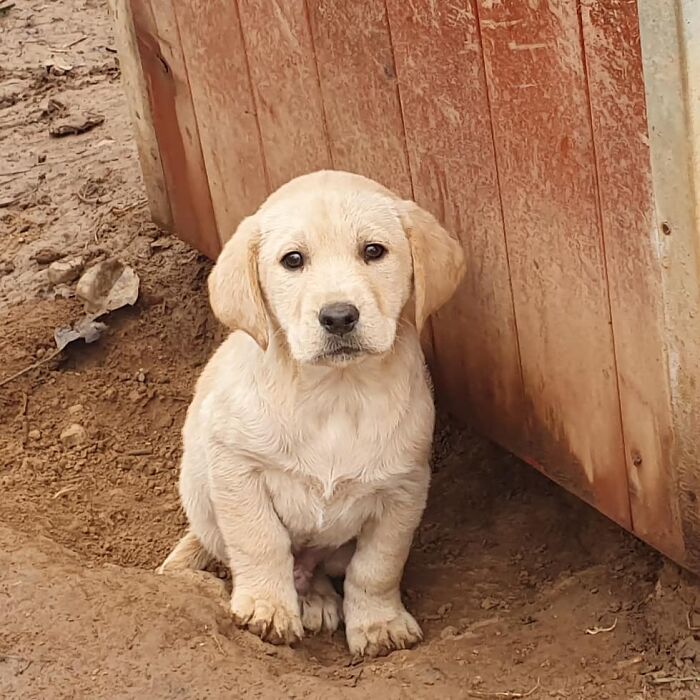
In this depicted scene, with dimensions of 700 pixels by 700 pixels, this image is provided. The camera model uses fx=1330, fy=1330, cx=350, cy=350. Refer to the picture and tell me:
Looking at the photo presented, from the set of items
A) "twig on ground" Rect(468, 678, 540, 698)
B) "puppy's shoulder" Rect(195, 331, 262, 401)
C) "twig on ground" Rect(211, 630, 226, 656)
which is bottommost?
"twig on ground" Rect(468, 678, 540, 698)

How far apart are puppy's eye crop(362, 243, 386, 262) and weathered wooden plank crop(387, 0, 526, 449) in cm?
36

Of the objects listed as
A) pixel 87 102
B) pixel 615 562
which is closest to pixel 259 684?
pixel 615 562

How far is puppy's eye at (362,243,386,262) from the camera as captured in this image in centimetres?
332

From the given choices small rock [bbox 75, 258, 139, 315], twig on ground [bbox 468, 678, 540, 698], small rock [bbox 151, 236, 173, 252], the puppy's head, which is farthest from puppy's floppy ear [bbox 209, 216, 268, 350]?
small rock [bbox 151, 236, 173, 252]

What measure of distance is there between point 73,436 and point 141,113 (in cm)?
149

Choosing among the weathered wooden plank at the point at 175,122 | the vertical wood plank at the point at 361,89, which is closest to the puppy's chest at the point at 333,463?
the vertical wood plank at the point at 361,89

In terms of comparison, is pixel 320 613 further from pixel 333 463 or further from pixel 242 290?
pixel 242 290

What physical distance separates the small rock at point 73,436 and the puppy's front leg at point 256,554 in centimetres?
129

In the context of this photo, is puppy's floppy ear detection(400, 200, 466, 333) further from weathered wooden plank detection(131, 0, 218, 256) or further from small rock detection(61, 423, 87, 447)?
weathered wooden plank detection(131, 0, 218, 256)

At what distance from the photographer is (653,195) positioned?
2863 millimetres

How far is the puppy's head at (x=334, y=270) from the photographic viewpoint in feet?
10.5

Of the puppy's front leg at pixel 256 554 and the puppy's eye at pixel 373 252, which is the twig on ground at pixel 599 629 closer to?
the puppy's front leg at pixel 256 554

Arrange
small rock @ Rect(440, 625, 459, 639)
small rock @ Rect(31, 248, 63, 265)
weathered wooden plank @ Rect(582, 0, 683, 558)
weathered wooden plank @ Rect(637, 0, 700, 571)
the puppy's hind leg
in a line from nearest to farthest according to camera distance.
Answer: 1. weathered wooden plank @ Rect(637, 0, 700, 571)
2. weathered wooden plank @ Rect(582, 0, 683, 558)
3. small rock @ Rect(440, 625, 459, 639)
4. the puppy's hind leg
5. small rock @ Rect(31, 248, 63, 265)

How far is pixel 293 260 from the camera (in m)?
3.32
